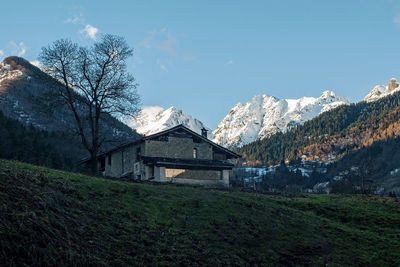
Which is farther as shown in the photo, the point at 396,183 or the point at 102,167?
the point at 396,183

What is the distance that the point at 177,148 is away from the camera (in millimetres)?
64938

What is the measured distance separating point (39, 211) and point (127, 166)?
1857 inches

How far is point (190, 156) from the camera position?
65.6 m

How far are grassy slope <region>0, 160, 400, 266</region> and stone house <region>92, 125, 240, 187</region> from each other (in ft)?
85.8

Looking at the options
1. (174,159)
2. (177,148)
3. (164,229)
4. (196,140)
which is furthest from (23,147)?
(164,229)

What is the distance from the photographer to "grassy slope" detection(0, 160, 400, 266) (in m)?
17.0

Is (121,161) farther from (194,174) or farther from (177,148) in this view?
(194,174)

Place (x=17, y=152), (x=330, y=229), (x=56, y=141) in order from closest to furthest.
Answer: (x=330, y=229)
(x=17, y=152)
(x=56, y=141)

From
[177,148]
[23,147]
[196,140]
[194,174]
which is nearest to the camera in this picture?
[194,174]

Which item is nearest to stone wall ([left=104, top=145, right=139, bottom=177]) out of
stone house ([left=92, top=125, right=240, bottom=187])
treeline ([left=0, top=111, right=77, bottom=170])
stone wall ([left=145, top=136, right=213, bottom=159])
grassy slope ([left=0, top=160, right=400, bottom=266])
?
stone house ([left=92, top=125, right=240, bottom=187])

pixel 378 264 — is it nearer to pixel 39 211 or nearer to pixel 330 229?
pixel 330 229

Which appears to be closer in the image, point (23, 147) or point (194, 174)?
point (194, 174)

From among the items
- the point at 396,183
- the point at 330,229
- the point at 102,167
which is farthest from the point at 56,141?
the point at 330,229

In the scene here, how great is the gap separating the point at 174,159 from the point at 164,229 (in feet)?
130
